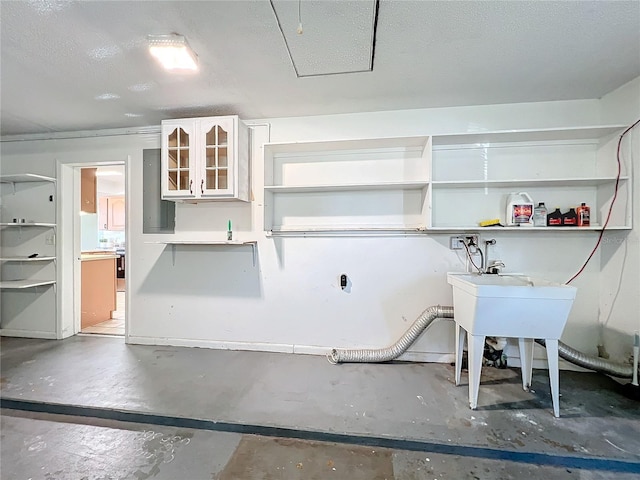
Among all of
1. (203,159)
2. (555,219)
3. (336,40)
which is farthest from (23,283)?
(555,219)

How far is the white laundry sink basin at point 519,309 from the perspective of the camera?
177 cm

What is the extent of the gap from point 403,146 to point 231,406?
2.48m

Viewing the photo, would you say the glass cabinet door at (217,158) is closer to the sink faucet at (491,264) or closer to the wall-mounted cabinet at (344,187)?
the wall-mounted cabinet at (344,187)

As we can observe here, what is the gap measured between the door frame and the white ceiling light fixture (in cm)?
181

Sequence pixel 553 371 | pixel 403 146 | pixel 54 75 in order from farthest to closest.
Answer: pixel 403 146 → pixel 54 75 → pixel 553 371

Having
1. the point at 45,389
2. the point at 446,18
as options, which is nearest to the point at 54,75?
the point at 45,389

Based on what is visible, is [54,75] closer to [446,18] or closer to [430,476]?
[446,18]

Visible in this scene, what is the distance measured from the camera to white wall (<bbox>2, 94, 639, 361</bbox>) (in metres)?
2.50

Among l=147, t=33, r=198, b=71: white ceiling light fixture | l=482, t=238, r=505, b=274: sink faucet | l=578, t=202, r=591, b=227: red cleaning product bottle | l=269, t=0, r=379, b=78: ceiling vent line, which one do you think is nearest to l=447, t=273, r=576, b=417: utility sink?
l=482, t=238, r=505, b=274: sink faucet

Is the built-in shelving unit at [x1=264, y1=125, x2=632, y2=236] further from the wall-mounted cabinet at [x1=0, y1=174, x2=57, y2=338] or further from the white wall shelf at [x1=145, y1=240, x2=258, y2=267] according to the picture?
the wall-mounted cabinet at [x1=0, y1=174, x2=57, y2=338]

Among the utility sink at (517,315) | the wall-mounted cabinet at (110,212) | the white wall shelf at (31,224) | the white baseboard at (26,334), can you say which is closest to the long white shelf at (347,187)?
the utility sink at (517,315)

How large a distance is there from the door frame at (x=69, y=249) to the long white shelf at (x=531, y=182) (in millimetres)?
3408

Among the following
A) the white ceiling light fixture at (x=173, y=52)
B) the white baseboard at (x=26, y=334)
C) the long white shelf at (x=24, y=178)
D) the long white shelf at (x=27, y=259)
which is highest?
the white ceiling light fixture at (x=173, y=52)

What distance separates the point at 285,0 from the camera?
145cm
